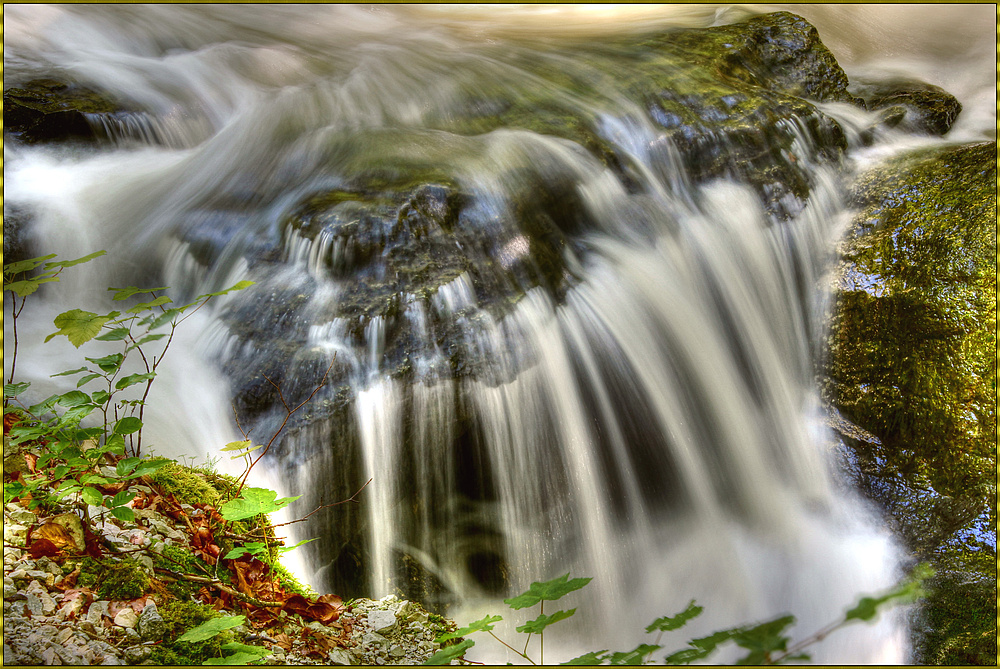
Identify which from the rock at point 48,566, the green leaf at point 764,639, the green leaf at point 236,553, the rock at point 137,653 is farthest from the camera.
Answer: the green leaf at point 236,553

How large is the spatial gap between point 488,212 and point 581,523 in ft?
6.02

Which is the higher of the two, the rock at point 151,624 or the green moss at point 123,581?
the green moss at point 123,581

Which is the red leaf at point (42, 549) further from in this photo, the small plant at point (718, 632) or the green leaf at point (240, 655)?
the small plant at point (718, 632)

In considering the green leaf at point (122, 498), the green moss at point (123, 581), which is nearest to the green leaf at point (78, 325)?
the green leaf at point (122, 498)

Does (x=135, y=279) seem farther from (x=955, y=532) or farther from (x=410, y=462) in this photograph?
(x=955, y=532)

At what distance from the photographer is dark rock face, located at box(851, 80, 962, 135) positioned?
5.19 m

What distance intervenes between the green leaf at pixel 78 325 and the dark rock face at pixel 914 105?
5693 millimetres

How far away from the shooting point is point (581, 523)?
3125 mm

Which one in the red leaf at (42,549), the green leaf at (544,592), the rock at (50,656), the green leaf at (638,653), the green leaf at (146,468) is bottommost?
the green leaf at (638,653)

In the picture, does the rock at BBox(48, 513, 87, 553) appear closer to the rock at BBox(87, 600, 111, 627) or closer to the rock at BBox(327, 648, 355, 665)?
the rock at BBox(87, 600, 111, 627)

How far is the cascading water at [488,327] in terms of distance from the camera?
9.82 feet

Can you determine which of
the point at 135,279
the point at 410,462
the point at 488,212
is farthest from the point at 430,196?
the point at 135,279

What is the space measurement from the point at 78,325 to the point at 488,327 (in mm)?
1784

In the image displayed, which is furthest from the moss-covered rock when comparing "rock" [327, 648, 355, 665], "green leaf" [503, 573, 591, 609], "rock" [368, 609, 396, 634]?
"rock" [327, 648, 355, 665]
